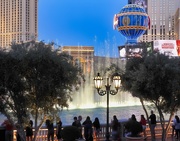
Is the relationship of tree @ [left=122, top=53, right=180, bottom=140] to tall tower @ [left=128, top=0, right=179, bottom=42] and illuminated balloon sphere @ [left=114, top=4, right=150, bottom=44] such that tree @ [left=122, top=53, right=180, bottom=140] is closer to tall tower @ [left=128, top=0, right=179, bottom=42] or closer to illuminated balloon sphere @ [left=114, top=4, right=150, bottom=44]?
illuminated balloon sphere @ [left=114, top=4, right=150, bottom=44]

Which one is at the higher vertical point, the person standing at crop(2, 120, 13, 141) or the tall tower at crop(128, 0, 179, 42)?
the tall tower at crop(128, 0, 179, 42)

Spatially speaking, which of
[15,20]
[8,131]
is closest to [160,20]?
[15,20]

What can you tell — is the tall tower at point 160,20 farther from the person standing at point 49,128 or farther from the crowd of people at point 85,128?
the person standing at point 49,128

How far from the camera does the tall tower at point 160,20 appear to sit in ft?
552

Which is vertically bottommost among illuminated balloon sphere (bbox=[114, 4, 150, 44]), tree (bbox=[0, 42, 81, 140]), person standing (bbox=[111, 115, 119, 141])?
person standing (bbox=[111, 115, 119, 141])

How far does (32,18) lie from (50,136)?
17033 centimetres

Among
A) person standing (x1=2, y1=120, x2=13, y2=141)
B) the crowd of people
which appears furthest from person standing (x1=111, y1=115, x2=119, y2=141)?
person standing (x1=2, y1=120, x2=13, y2=141)

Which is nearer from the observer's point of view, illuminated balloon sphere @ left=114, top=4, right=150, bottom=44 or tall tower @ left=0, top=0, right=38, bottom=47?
illuminated balloon sphere @ left=114, top=4, right=150, bottom=44

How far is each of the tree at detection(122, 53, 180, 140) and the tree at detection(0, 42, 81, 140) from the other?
9.00 ft

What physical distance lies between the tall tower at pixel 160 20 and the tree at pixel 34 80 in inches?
6103

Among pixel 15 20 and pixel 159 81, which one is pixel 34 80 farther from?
pixel 15 20

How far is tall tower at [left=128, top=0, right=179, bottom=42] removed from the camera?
552 ft

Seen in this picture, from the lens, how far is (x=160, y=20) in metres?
171

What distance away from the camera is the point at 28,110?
14.6 metres
